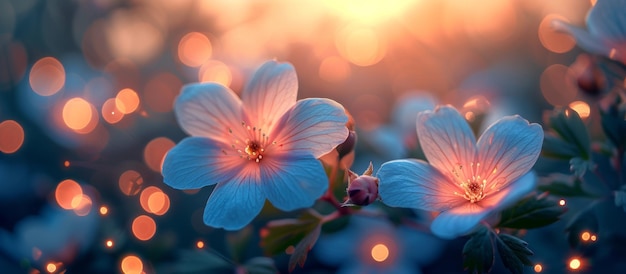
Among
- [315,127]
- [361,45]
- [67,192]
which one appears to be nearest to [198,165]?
[315,127]

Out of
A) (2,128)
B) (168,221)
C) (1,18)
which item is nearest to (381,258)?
(168,221)

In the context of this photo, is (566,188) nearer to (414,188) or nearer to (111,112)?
(414,188)

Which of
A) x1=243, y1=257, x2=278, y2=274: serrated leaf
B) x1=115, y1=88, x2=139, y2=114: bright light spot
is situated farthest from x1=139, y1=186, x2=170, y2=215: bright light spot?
x1=243, y1=257, x2=278, y2=274: serrated leaf

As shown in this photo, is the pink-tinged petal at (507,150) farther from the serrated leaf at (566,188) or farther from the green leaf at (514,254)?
the serrated leaf at (566,188)

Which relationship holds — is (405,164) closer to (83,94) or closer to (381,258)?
(381,258)

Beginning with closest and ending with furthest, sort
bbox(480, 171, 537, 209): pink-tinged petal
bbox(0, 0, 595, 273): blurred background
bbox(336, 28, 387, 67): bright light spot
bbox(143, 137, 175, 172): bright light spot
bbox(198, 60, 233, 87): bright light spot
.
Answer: bbox(480, 171, 537, 209): pink-tinged petal
bbox(0, 0, 595, 273): blurred background
bbox(143, 137, 175, 172): bright light spot
bbox(198, 60, 233, 87): bright light spot
bbox(336, 28, 387, 67): bright light spot

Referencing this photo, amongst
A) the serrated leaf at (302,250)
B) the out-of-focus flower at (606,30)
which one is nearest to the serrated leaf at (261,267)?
the serrated leaf at (302,250)

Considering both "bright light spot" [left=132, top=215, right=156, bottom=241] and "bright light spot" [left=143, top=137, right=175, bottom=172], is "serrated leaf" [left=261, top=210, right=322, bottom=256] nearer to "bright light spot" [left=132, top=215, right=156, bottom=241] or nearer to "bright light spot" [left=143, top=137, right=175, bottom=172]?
"bright light spot" [left=132, top=215, right=156, bottom=241]
